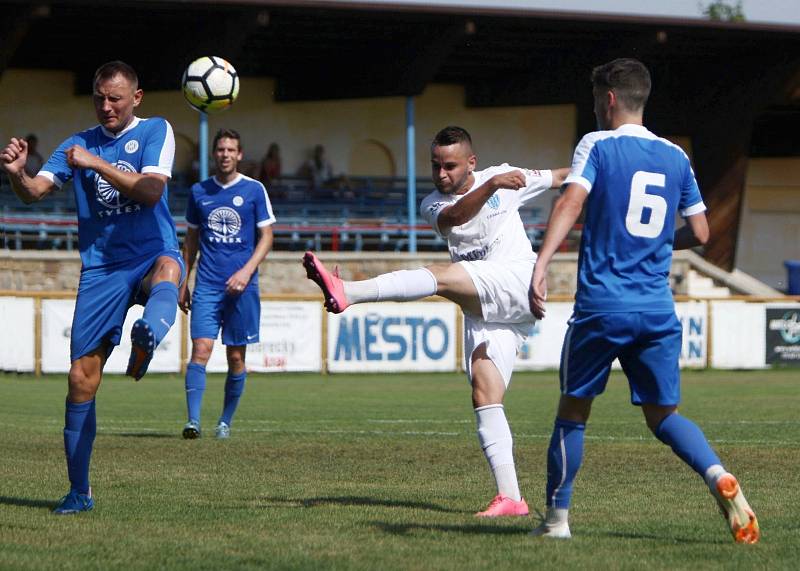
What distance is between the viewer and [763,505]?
23.2 feet

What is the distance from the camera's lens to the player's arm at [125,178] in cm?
632

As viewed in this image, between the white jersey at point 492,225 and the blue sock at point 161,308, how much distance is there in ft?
4.62

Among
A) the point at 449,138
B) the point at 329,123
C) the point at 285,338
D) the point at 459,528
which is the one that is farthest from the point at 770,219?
the point at 459,528

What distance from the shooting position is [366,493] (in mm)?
7570

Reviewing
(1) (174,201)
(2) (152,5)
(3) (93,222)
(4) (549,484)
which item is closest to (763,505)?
(4) (549,484)

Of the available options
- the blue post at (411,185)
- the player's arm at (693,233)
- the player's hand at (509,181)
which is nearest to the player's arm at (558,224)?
the player's arm at (693,233)

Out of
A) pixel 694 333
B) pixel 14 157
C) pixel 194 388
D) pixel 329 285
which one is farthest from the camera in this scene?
pixel 694 333

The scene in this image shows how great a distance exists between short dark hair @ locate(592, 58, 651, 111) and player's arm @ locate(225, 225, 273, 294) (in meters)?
5.33

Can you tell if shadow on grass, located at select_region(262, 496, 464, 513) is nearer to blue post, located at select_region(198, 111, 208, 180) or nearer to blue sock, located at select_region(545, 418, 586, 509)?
blue sock, located at select_region(545, 418, 586, 509)

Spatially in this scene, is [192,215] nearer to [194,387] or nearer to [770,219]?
[194,387]

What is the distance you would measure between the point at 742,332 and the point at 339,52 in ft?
41.6

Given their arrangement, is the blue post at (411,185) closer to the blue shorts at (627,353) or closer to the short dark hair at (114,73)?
the short dark hair at (114,73)

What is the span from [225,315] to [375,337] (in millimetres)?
11463

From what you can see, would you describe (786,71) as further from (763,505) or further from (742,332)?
(763,505)
